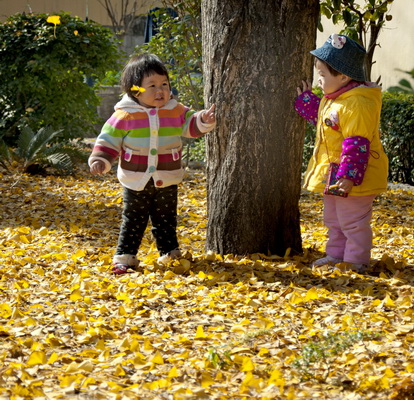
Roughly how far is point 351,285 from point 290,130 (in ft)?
3.41

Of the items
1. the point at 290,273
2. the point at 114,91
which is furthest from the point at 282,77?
the point at 114,91

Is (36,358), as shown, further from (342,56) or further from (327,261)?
(342,56)

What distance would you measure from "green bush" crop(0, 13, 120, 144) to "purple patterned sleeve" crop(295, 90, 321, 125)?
18.7 feet

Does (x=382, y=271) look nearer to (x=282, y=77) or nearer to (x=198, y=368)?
(x=282, y=77)

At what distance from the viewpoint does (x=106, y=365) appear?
308cm

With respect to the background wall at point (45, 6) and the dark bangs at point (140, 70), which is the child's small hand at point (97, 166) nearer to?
the dark bangs at point (140, 70)

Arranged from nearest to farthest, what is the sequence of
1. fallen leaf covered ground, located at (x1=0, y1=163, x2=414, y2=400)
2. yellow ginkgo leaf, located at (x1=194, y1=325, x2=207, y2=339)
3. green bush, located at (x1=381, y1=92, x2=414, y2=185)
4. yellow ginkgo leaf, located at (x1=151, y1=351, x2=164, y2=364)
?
fallen leaf covered ground, located at (x1=0, y1=163, x2=414, y2=400), yellow ginkgo leaf, located at (x1=151, y1=351, x2=164, y2=364), yellow ginkgo leaf, located at (x1=194, y1=325, x2=207, y2=339), green bush, located at (x1=381, y1=92, x2=414, y2=185)

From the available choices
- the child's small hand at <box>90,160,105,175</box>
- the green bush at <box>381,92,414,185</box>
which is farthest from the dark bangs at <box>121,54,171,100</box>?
the green bush at <box>381,92,414,185</box>

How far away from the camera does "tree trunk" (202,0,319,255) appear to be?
4391 mm

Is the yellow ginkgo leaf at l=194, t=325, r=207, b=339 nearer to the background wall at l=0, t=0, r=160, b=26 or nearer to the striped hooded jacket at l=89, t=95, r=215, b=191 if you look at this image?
the striped hooded jacket at l=89, t=95, r=215, b=191

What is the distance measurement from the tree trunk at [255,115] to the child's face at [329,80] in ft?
0.72

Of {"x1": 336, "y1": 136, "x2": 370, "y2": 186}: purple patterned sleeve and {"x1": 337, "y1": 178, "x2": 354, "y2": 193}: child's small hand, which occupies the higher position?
{"x1": 336, "y1": 136, "x2": 370, "y2": 186}: purple patterned sleeve

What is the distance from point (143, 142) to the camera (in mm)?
4371

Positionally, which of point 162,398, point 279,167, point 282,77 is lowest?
point 162,398
